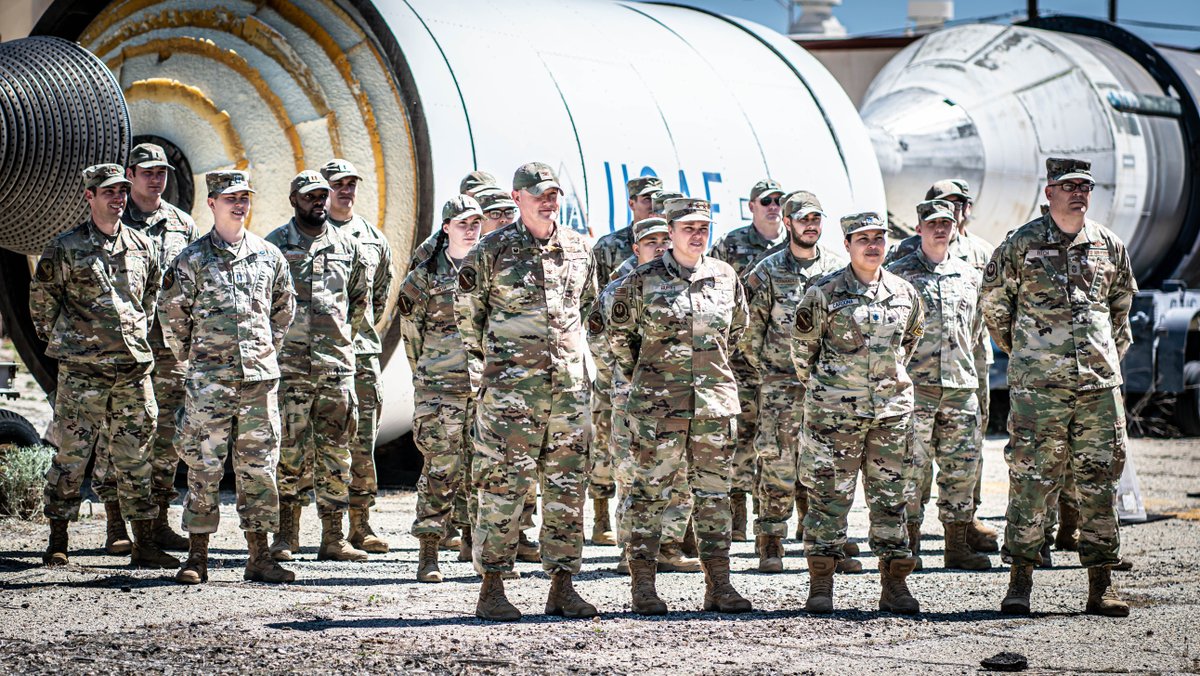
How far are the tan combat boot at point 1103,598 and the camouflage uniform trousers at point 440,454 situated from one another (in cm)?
319

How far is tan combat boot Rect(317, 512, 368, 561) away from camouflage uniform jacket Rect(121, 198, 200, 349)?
1347mm

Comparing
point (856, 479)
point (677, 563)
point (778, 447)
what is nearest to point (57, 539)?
point (677, 563)

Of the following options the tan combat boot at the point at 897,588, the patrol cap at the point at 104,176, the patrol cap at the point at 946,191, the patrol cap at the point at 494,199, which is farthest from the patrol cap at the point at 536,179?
the patrol cap at the point at 946,191

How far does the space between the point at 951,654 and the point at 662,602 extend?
134 centimetres

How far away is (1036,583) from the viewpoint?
26.9 feet

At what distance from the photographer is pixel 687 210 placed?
282 inches

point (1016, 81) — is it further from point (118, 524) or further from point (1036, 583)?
point (118, 524)

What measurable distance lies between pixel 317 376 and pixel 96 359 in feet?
3.83

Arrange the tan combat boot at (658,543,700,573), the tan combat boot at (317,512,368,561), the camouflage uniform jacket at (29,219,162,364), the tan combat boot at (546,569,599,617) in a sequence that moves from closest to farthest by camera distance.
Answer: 1. the tan combat boot at (546,569,599,617)
2. the tan combat boot at (658,543,700,573)
3. the camouflage uniform jacket at (29,219,162,364)
4. the tan combat boot at (317,512,368,561)

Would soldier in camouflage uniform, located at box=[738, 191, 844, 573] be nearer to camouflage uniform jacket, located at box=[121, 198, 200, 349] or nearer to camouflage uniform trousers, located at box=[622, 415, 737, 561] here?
camouflage uniform trousers, located at box=[622, 415, 737, 561]

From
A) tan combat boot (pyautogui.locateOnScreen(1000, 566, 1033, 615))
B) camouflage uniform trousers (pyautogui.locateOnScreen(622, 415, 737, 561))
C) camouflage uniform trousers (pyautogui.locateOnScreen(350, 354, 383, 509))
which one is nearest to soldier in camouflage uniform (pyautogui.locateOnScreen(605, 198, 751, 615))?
camouflage uniform trousers (pyautogui.locateOnScreen(622, 415, 737, 561))

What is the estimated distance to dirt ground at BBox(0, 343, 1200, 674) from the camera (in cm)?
605

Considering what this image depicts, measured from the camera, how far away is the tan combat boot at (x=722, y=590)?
7.12m

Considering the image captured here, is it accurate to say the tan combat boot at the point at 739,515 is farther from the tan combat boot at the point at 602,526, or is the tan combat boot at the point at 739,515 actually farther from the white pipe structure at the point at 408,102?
the white pipe structure at the point at 408,102
